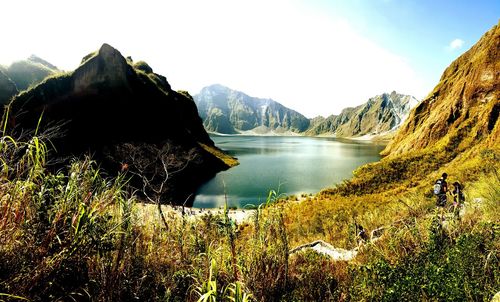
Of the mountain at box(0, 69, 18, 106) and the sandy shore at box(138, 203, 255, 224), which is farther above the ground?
the mountain at box(0, 69, 18, 106)

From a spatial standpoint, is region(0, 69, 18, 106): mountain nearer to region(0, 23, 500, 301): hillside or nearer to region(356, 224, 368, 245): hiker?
region(0, 23, 500, 301): hillside

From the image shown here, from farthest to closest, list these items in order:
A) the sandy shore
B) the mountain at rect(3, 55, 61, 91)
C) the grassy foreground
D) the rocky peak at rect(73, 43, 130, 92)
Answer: the mountain at rect(3, 55, 61, 91), the rocky peak at rect(73, 43, 130, 92), the sandy shore, the grassy foreground

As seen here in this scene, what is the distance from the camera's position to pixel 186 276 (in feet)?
11.6

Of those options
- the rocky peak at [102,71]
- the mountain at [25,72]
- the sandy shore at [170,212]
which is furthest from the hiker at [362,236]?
the mountain at [25,72]

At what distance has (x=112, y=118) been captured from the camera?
6128 centimetres

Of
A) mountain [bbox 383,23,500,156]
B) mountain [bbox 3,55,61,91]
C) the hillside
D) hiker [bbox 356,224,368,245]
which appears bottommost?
hiker [bbox 356,224,368,245]

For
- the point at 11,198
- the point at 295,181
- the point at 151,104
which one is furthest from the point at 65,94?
the point at 11,198

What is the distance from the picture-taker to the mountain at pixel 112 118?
47562 millimetres

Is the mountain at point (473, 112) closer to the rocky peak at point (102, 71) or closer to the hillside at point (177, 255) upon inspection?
the hillside at point (177, 255)

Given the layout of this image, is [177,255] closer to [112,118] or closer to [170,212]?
[170,212]

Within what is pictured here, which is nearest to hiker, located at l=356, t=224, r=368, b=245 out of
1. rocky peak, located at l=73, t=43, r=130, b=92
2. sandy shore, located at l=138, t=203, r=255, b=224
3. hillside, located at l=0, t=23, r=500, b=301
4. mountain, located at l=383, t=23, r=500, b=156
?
hillside, located at l=0, t=23, r=500, b=301

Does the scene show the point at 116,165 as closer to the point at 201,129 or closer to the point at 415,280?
the point at 415,280

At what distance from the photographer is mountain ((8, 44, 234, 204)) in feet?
156

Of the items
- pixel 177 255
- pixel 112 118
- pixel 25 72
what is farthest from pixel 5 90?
pixel 177 255
